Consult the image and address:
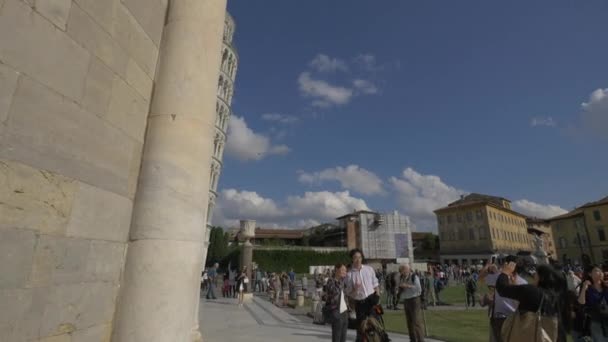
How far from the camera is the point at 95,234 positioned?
2504 millimetres

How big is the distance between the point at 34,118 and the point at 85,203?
2.17 ft

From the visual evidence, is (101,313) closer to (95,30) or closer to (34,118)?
(34,118)

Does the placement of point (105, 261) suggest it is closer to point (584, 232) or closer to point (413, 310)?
point (413, 310)

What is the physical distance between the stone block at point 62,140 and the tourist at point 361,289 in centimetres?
399

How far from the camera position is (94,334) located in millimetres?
2496

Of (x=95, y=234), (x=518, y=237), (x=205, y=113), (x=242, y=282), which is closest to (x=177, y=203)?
(x=95, y=234)

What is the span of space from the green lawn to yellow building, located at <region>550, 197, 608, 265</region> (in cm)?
5969

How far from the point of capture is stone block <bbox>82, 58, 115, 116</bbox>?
2.47 metres

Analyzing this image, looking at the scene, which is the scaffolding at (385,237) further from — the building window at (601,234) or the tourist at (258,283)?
the building window at (601,234)

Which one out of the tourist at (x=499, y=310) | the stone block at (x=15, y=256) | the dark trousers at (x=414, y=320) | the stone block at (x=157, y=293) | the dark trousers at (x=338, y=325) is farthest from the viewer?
the dark trousers at (x=414, y=320)

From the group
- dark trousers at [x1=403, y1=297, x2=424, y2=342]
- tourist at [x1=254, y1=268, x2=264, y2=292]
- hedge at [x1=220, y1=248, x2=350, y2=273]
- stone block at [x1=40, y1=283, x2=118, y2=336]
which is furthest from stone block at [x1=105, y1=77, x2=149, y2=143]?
hedge at [x1=220, y1=248, x2=350, y2=273]

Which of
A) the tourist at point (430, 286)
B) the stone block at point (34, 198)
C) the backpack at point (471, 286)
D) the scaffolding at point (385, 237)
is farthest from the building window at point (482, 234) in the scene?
the stone block at point (34, 198)

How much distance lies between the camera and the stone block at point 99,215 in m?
2.36

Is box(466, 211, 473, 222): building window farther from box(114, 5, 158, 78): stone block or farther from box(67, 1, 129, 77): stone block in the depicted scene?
box(67, 1, 129, 77): stone block
